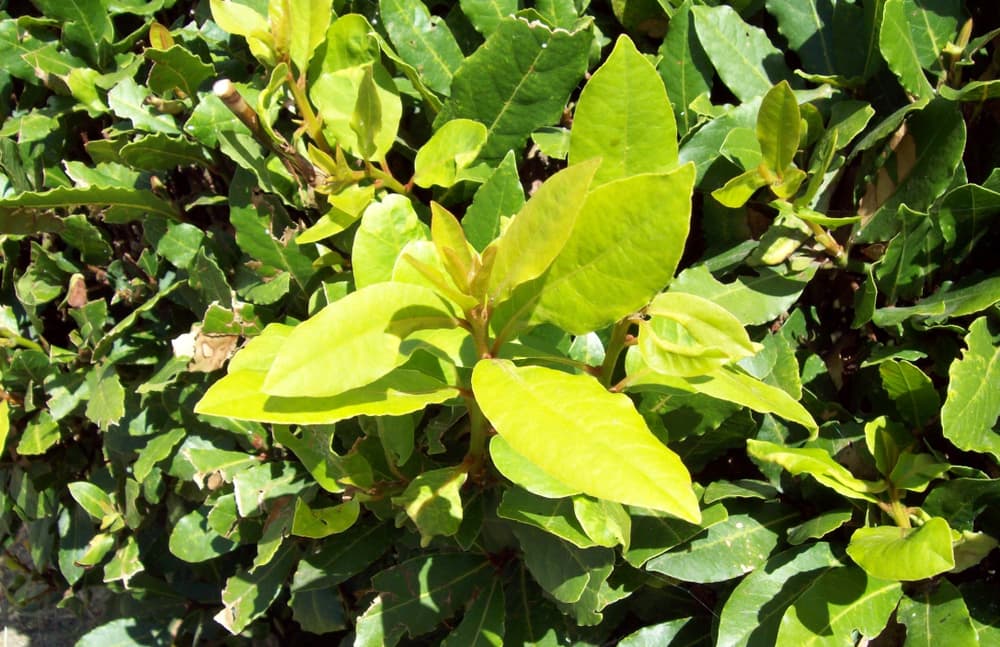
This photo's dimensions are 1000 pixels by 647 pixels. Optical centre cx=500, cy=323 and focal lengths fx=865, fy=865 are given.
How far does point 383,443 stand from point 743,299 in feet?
2.09

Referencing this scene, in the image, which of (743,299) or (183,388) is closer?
(743,299)

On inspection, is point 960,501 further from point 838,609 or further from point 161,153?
point 161,153

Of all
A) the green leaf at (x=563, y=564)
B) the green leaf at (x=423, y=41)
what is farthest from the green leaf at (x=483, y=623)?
the green leaf at (x=423, y=41)

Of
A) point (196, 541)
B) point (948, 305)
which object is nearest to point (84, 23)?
point (196, 541)

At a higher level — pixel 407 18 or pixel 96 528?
pixel 407 18

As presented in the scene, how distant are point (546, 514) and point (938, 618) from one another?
64 cm

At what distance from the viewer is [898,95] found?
5.03 feet

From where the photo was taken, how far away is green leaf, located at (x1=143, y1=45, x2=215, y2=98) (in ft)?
5.49

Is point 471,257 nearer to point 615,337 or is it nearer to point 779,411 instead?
point 615,337

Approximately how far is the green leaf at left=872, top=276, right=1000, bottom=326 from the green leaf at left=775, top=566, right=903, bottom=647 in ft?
1.10

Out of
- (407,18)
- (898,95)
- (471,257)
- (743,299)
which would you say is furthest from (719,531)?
(407,18)

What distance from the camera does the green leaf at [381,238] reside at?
1244 mm

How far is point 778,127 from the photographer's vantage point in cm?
128

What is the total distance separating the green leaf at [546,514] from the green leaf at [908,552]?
0.40 metres
